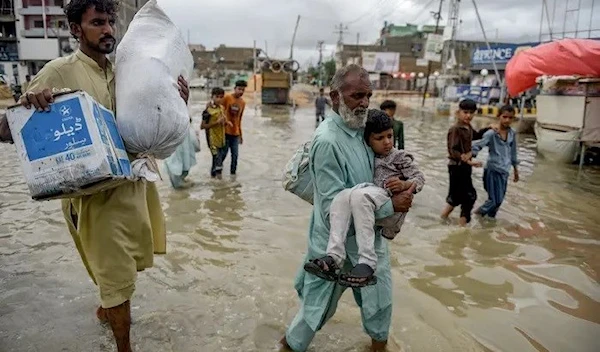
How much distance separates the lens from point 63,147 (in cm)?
202

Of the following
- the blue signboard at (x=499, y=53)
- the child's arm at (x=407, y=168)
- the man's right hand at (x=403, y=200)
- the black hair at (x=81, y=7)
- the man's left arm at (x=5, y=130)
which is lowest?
the man's right hand at (x=403, y=200)

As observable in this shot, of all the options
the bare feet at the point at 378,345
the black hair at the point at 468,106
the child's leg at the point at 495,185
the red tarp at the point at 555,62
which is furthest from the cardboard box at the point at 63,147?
the red tarp at the point at 555,62

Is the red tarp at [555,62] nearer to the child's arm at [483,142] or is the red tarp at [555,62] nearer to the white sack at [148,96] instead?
the child's arm at [483,142]

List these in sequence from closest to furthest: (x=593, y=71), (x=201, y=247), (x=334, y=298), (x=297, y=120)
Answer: (x=334, y=298) < (x=201, y=247) < (x=593, y=71) < (x=297, y=120)

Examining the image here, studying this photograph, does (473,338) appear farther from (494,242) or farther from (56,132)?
(56,132)

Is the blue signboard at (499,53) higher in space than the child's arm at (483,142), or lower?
higher

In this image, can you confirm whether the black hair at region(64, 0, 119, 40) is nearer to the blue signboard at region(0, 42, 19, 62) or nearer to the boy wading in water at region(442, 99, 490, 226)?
the boy wading in water at region(442, 99, 490, 226)

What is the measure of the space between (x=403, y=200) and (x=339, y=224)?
323 millimetres

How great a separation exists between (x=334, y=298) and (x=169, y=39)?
158 centimetres

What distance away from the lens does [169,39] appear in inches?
97.6

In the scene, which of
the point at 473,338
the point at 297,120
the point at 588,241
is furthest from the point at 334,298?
the point at 297,120

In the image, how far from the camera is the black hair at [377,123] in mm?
2400

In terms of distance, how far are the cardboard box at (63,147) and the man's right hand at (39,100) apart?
0.06ft

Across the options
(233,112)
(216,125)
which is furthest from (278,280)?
(233,112)
